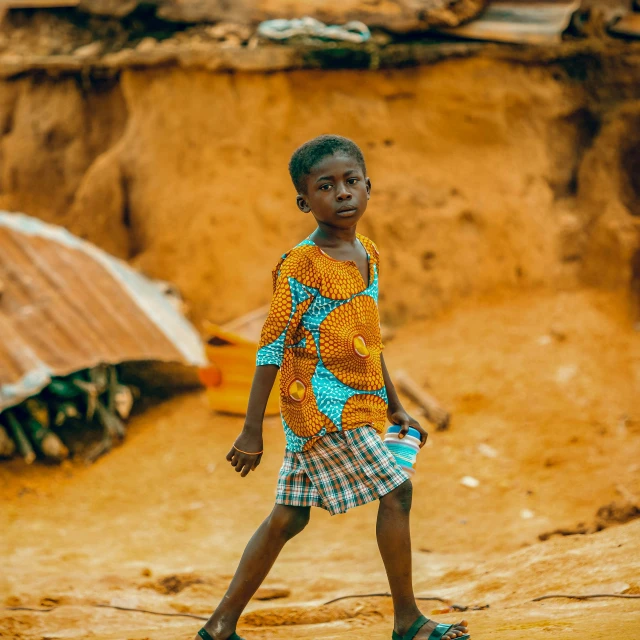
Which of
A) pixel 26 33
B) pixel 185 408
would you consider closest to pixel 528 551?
pixel 185 408

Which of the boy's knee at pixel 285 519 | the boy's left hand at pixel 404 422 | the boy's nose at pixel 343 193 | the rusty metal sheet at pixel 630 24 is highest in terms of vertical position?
the rusty metal sheet at pixel 630 24

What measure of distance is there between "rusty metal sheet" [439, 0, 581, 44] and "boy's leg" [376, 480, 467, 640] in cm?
499

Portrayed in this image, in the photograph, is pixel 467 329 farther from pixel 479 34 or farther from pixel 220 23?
pixel 220 23

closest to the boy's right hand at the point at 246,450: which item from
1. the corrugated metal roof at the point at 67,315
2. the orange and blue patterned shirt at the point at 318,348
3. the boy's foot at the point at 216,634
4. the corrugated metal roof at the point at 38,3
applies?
the orange and blue patterned shirt at the point at 318,348

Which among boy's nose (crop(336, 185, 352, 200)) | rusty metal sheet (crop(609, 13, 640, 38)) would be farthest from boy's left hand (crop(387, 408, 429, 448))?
rusty metal sheet (crop(609, 13, 640, 38))

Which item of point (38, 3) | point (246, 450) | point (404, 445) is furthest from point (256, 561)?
point (38, 3)

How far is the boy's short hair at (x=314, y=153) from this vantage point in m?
3.04

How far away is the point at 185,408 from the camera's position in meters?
7.03

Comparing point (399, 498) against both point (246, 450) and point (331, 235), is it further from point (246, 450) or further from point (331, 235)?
point (331, 235)

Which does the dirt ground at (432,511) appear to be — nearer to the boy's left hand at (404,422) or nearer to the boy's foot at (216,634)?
the boy's foot at (216,634)

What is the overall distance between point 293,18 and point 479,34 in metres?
1.41

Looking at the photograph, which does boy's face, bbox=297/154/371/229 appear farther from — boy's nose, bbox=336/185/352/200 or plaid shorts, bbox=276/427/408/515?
plaid shorts, bbox=276/427/408/515

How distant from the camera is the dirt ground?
377 cm

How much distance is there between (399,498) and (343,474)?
0.19 meters
